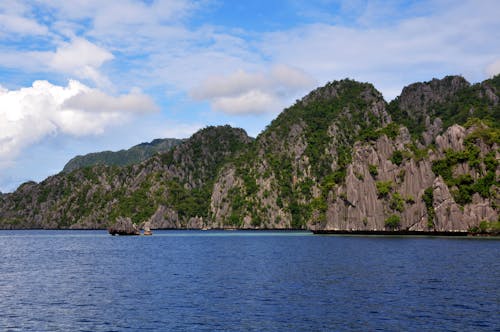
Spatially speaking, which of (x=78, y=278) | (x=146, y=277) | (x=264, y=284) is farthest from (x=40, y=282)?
(x=264, y=284)

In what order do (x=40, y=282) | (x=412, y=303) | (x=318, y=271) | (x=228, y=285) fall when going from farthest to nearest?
(x=318, y=271) < (x=40, y=282) < (x=228, y=285) < (x=412, y=303)

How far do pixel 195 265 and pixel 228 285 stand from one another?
32.8m

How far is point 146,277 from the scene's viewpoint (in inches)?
3447

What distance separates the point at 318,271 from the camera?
303ft

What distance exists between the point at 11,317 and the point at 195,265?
5627 centimetres

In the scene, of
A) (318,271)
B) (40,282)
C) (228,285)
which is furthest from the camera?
(318,271)

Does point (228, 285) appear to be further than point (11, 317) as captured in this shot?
Yes

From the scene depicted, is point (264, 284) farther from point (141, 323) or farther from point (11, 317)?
point (11, 317)

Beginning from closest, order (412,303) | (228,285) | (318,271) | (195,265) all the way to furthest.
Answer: (412,303) < (228,285) < (318,271) < (195,265)

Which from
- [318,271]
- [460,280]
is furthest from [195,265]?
[460,280]

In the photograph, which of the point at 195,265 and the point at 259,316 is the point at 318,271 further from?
the point at 259,316

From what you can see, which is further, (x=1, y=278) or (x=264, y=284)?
(x=1, y=278)

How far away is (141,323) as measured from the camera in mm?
50469

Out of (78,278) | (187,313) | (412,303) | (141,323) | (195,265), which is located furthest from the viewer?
(195,265)
